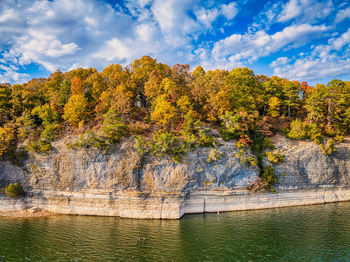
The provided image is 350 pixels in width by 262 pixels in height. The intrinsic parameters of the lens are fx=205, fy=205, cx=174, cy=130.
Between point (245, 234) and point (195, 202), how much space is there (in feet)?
32.2

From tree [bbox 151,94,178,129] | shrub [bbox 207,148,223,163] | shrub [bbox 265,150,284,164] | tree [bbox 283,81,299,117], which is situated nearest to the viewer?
shrub [bbox 207,148,223,163]

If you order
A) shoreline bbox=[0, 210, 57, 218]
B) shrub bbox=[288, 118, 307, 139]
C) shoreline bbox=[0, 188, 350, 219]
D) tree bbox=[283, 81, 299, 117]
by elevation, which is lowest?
shoreline bbox=[0, 210, 57, 218]

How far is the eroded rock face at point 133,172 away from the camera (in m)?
33.9

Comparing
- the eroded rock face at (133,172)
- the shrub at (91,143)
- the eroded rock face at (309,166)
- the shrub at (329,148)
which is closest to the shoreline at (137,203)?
the eroded rock face at (133,172)

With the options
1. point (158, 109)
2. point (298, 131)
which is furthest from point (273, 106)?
point (158, 109)

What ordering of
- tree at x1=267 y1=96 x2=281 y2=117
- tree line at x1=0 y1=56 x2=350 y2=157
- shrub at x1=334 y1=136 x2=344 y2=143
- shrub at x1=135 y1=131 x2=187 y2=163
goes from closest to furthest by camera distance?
shrub at x1=135 y1=131 x2=187 y2=163, tree line at x1=0 y1=56 x2=350 y2=157, shrub at x1=334 y1=136 x2=344 y2=143, tree at x1=267 y1=96 x2=281 y2=117

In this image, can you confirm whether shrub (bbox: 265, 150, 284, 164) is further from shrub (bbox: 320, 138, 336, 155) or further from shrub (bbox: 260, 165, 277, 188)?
shrub (bbox: 320, 138, 336, 155)

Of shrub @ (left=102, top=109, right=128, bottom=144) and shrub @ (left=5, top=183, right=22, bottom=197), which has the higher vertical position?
shrub @ (left=102, top=109, right=128, bottom=144)

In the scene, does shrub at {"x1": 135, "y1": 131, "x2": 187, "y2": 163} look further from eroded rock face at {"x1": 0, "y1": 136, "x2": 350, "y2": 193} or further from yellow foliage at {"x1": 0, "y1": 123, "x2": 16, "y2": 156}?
yellow foliage at {"x1": 0, "y1": 123, "x2": 16, "y2": 156}

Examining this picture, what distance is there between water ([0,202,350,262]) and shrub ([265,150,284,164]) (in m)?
8.85

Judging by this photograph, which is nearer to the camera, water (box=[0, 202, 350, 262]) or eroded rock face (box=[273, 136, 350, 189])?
water (box=[0, 202, 350, 262])

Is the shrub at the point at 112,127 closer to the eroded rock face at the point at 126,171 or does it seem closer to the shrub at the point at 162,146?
the eroded rock face at the point at 126,171

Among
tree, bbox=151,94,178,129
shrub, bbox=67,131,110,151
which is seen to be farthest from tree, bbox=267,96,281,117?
shrub, bbox=67,131,110,151

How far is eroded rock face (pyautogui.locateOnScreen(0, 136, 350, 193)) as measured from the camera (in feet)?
111
